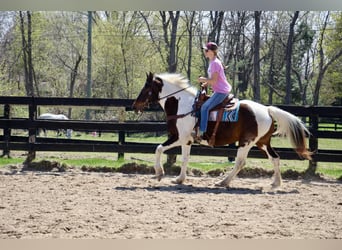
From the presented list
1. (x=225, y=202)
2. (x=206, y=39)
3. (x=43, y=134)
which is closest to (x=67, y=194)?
(x=225, y=202)

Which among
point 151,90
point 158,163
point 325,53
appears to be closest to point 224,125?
point 158,163

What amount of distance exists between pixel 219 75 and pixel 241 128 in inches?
31.2

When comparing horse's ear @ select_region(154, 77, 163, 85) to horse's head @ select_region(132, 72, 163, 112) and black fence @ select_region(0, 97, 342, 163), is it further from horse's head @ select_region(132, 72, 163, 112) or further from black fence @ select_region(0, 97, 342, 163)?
black fence @ select_region(0, 97, 342, 163)

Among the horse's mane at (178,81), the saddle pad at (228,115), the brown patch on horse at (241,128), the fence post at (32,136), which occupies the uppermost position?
the horse's mane at (178,81)

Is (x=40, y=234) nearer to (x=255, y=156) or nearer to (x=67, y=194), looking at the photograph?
(x=67, y=194)

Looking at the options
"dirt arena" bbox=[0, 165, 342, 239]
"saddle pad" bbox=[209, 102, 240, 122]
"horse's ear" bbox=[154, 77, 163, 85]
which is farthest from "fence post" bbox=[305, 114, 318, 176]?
"horse's ear" bbox=[154, 77, 163, 85]

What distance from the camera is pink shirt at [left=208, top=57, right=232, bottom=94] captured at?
5730 millimetres

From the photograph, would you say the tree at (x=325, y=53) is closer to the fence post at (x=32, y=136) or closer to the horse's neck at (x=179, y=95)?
the horse's neck at (x=179, y=95)

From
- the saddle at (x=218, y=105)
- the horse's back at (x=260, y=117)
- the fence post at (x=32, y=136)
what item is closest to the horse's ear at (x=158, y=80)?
the saddle at (x=218, y=105)

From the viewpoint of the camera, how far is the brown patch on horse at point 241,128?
598cm

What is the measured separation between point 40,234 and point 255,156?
447 centimetres

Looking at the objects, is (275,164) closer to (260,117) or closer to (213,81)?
(260,117)

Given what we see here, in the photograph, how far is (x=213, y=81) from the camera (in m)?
5.75

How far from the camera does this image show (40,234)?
11.3ft
